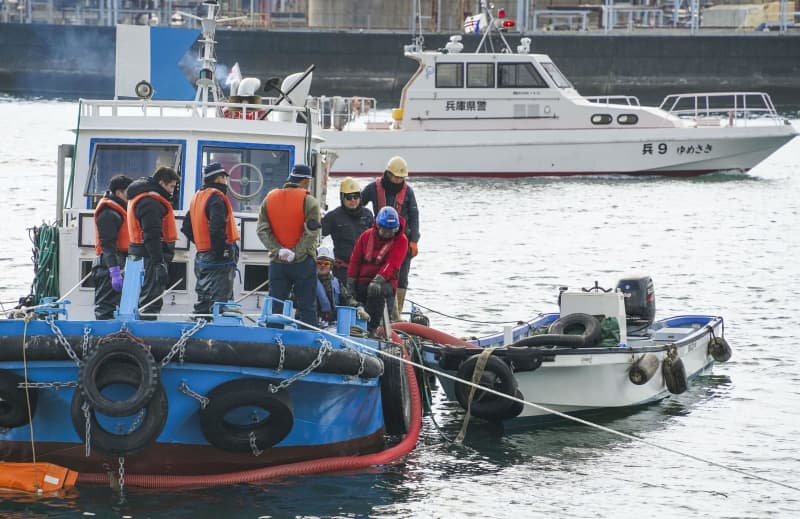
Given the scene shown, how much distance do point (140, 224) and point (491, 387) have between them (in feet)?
10.5

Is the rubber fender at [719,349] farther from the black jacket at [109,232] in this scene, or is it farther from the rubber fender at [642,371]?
the black jacket at [109,232]

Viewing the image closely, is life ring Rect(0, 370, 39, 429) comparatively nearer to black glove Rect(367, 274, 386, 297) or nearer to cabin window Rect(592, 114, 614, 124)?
black glove Rect(367, 274, 386, 297)

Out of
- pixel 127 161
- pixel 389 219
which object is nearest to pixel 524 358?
pixel 389 219

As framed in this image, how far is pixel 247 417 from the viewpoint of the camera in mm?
9695

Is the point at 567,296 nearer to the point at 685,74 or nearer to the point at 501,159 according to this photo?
the point at 501,159

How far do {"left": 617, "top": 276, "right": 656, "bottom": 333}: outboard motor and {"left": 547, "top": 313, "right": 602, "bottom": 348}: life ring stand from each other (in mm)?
1218

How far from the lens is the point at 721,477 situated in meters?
11.0

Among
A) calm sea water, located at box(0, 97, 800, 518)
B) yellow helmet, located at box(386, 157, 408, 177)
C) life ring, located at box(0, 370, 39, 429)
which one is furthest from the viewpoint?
yellow helmet, located at box(386, 157, 408, 177)

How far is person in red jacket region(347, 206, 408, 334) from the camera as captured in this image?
1166 centimetres

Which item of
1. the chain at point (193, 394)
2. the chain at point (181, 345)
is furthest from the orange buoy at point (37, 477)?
the chain at point (181, 345)

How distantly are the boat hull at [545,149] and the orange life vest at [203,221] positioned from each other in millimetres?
22737

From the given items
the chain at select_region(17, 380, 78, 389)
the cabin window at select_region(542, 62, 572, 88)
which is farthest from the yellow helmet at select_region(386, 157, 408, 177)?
the cabin window at select_region(542, 62, 572, 88)

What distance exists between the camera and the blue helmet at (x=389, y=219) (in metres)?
11.6

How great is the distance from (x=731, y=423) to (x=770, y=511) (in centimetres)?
254
